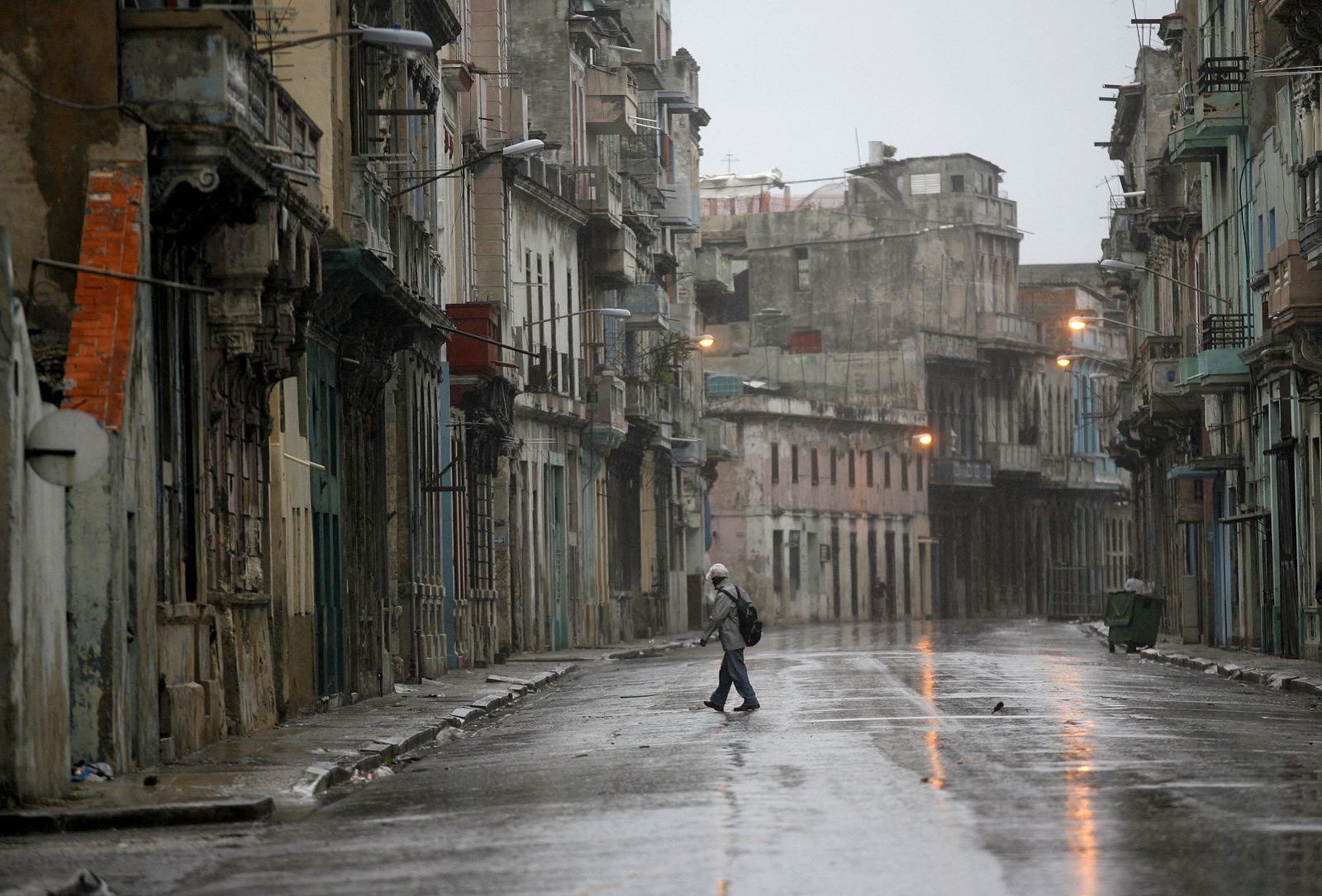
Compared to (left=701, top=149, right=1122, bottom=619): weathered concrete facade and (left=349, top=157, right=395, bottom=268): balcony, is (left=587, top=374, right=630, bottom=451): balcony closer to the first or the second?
(left=349, top=157, right=395, bottom=268): balcony

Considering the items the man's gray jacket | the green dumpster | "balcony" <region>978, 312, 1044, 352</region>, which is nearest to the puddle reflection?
the man's gray jacket

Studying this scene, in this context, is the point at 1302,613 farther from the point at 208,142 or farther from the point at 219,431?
the point at 208,142

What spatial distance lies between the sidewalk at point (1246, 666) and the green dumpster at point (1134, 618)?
28cm

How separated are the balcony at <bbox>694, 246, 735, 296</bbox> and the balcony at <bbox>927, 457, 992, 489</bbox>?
1837cm

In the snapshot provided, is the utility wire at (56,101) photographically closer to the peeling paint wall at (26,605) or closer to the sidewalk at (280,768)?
the peeling paint wall at (26,605)

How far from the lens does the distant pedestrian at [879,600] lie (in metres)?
92.7

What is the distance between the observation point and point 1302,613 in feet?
131

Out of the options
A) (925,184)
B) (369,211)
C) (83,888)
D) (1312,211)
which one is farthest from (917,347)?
(83,888)

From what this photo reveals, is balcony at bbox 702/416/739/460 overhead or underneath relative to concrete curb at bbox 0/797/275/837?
overhead

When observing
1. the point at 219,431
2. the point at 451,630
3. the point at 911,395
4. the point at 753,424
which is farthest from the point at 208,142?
the point at 911,395

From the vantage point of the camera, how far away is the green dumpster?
4566cm

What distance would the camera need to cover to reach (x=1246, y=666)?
3688 centimetres

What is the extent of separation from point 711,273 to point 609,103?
20.3m

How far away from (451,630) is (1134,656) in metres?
12.5
